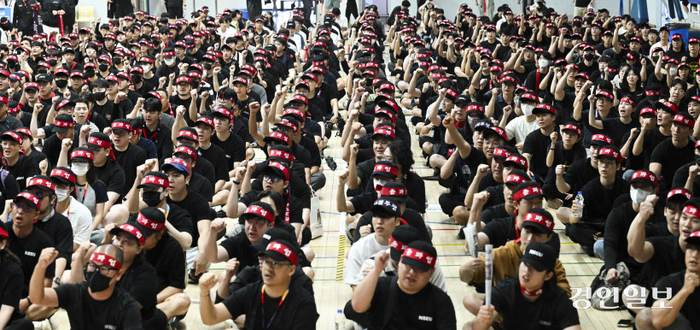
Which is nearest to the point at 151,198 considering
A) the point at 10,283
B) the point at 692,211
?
the point at 10,283

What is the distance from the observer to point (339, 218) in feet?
41.1

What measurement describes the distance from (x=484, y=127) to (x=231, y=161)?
12.3 feet

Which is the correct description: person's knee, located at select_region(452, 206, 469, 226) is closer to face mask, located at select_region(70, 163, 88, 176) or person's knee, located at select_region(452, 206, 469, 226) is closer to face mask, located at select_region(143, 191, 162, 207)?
face mask, located at select_region(143, 191, 162, 207)

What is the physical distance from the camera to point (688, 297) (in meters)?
7.29

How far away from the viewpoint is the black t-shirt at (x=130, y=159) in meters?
11.6

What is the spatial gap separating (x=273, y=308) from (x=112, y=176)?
15.5ft

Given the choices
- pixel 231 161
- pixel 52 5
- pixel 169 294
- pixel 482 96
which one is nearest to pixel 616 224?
pixel 169 294

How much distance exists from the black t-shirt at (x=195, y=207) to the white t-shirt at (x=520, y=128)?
19.4ft

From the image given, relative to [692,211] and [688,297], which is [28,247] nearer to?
[688,297]

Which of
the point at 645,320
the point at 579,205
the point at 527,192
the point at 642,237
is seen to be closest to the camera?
the point at 645,320

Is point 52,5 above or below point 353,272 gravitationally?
above

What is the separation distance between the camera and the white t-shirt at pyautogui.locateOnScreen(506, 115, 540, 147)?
1362cm

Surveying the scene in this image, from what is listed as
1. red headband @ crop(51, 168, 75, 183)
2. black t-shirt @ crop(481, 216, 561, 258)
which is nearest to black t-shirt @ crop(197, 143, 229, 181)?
red headband @ crop(51, 168, 75, 183)

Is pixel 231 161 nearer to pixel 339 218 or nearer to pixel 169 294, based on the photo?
pixel 339 218
